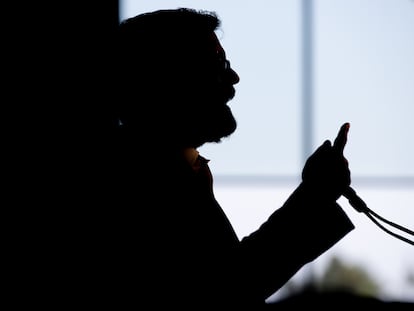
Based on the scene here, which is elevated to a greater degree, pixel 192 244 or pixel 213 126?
pixel 213 126

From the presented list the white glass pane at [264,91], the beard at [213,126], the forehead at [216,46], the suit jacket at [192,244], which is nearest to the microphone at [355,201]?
the suit jacket at [192,244]

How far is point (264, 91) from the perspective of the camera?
3.72 m

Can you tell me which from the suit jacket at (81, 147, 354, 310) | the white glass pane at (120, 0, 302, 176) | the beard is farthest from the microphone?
the white glass pane at (120, 0, 302, 176)

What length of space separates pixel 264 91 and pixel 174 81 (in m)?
2.77

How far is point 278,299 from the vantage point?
258 cm

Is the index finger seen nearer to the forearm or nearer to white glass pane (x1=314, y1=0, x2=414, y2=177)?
the forearm

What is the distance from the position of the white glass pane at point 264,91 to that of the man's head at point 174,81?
2.01 metres

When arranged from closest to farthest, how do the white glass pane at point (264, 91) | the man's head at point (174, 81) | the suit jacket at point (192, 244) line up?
the suit jacket at point (192, 244)
the man's head at point (174, 81)
the white glass pane at point (264, 91)

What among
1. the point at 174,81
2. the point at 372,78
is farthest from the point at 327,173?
the point at 372,78

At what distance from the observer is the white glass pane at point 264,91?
316cm

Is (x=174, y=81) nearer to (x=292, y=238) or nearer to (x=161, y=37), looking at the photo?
(x=161, y=37)

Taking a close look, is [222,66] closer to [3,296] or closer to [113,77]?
[113,77]

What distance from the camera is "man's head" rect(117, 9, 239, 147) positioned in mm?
991

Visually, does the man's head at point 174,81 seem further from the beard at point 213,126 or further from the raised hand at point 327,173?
the raised hand at point 327,173
